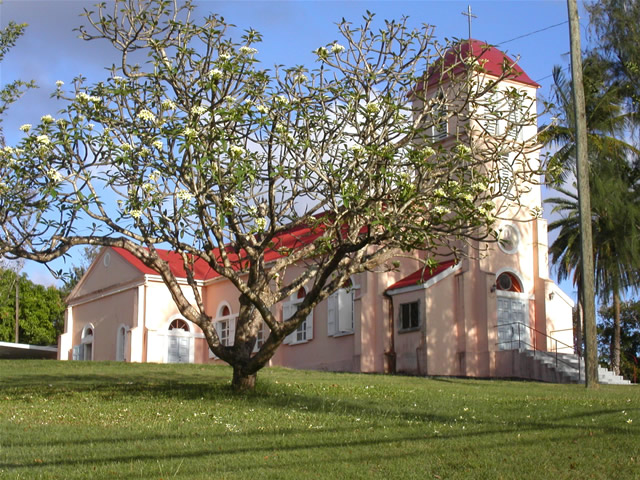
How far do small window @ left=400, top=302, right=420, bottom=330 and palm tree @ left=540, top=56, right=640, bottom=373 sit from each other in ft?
21.5

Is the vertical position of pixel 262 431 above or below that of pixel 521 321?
below

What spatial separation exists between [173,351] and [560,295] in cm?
1497

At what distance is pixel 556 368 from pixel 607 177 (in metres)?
7.20

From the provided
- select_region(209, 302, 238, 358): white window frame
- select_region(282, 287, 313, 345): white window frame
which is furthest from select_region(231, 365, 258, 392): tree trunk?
select_region(209, 302, 238, 358): white window frame

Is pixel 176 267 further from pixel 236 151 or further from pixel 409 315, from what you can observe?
pixel 236 151

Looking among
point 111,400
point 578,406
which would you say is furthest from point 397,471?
point 111,400

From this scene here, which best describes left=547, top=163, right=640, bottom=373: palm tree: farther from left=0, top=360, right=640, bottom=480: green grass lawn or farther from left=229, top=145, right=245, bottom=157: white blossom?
left=229, top=145, right=245, bottom=157: white blossom

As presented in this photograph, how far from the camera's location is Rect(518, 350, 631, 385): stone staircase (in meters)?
26.0

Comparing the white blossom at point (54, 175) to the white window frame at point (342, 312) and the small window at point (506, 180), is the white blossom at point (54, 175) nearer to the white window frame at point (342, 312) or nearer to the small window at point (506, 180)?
the small window at point (506, 180)

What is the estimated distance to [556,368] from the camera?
86.3ft

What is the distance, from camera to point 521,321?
29.5m

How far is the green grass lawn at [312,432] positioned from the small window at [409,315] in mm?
9796

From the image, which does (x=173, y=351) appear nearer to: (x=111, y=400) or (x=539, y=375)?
(x=539, y=375)

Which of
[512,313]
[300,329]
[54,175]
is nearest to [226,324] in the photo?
[300,329]
